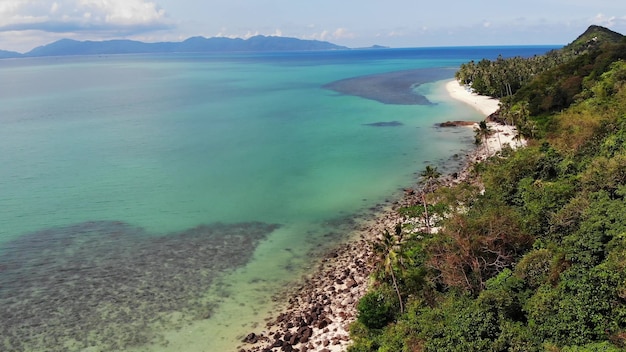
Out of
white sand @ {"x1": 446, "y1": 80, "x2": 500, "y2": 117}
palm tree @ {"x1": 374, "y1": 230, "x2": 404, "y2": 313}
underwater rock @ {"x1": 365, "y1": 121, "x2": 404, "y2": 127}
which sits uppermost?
white sand @ {"x1": 446, "y1": 80, "x2": 500, "y2": 117}

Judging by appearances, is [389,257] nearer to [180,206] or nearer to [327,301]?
[327,301]

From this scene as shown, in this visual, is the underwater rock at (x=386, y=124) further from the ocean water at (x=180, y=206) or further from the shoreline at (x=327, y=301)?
the shoreline at (x=327, y=301)

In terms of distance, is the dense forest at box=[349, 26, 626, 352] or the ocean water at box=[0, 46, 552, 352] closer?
the dense forest at box=[349, 26, 626, 352]

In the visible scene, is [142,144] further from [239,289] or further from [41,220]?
[239,289]

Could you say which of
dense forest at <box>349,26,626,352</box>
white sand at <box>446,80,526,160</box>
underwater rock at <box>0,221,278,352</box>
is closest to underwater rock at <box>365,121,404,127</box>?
white sand at <box>446,80,526,160</box>

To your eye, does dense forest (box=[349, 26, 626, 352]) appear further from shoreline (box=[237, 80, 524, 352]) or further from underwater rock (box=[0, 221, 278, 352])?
underwater rock (box=[0, 221, 278, 352])

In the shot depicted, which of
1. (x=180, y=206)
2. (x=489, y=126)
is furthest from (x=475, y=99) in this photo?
(x=180, y=206)

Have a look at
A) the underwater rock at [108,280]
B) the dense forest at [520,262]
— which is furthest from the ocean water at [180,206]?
the dense forest at [520,262]
